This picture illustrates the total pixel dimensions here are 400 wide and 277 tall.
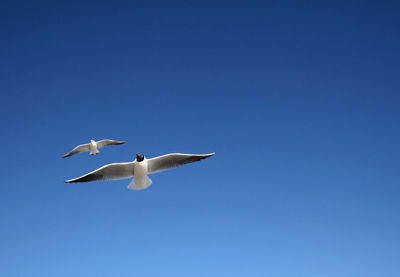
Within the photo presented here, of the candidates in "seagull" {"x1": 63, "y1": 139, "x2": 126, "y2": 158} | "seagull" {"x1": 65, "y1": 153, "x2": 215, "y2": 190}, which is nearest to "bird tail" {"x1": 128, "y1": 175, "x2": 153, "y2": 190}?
"seagull" {"x1": 65, "y1": 153, "x2": 215, "y2": 190}

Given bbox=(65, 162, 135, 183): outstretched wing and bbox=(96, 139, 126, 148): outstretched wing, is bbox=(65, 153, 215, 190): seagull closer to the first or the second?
bbox=(65, 162, 135, 183): outstretched wing

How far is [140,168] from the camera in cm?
1380

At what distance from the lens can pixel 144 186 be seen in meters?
13.9

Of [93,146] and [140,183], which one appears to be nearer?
[140,183]

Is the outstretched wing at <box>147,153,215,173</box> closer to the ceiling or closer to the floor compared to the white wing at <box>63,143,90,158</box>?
closer to the floor

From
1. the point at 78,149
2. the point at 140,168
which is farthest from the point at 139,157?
the point at 78,149

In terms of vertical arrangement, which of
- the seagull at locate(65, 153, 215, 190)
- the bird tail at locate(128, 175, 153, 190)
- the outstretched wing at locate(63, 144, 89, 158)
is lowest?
the bird tail at locate(128, 175, 153, 190)

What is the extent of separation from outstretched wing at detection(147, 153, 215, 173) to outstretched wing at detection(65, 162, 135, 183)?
2.08ft

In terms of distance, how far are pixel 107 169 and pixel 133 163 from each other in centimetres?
78

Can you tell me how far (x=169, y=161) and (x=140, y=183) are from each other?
3.65 ft

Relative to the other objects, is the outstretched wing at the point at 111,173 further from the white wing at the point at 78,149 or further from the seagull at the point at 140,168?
the white wing at the point at 78,149

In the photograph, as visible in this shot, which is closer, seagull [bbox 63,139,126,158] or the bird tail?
the bird tail

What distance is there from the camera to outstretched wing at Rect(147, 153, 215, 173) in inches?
527

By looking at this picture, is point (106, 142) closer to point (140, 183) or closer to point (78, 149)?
point (78, 149)
